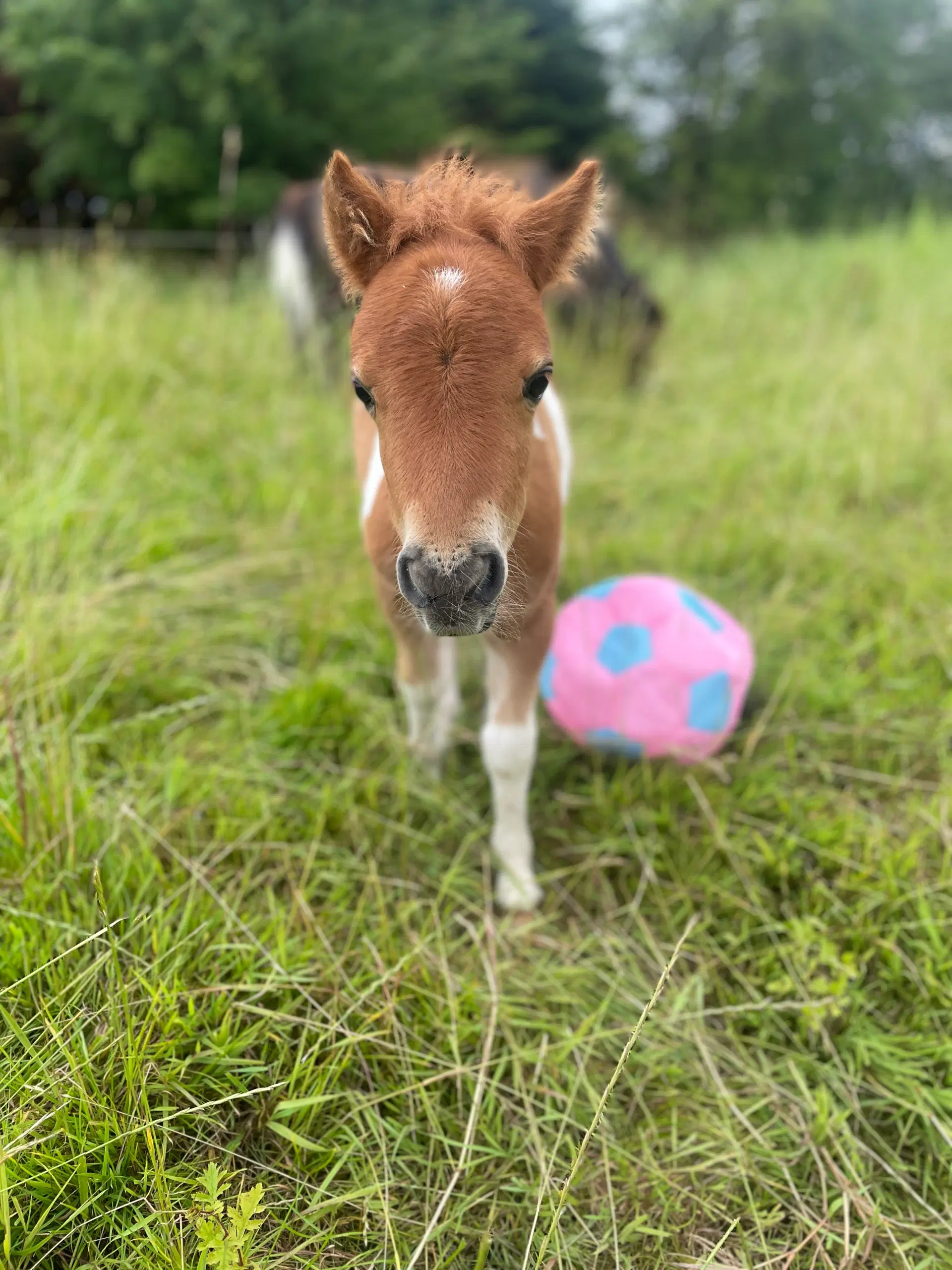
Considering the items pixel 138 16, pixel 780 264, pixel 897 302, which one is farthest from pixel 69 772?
pixel 780 264

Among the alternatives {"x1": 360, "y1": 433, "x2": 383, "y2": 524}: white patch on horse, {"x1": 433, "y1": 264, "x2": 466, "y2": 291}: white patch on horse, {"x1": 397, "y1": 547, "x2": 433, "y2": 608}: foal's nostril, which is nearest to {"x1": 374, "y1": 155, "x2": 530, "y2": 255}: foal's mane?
{"x1": 433, "y1": 264, "x2": 466, "y2": 291}: white patch on horse

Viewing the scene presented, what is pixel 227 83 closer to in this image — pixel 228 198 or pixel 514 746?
pixel 228 198

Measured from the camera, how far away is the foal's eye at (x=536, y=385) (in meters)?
1.40

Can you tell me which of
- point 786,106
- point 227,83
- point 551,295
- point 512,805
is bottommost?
point 512,805

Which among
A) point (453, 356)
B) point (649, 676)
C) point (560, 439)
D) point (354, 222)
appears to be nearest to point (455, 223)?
point (354, 222)

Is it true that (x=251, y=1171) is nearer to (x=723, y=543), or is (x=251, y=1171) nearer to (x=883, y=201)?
(x=723, y=543)

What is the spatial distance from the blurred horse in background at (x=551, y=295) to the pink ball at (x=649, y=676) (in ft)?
11.0

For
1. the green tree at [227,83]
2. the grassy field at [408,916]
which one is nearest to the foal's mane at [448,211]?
→ the grassy field at [408,916]

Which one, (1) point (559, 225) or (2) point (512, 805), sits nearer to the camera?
(1) point (559, 225)

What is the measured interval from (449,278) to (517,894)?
5.24 feet

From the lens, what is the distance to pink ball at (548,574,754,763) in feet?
7.57

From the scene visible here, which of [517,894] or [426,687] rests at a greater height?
[426,687]

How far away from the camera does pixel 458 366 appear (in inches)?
51.5

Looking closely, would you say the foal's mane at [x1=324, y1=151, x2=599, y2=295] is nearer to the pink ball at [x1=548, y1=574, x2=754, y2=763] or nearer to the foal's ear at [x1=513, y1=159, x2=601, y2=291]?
the foal's ear at [x1=513, y1=159, x2=601, y2=291]
